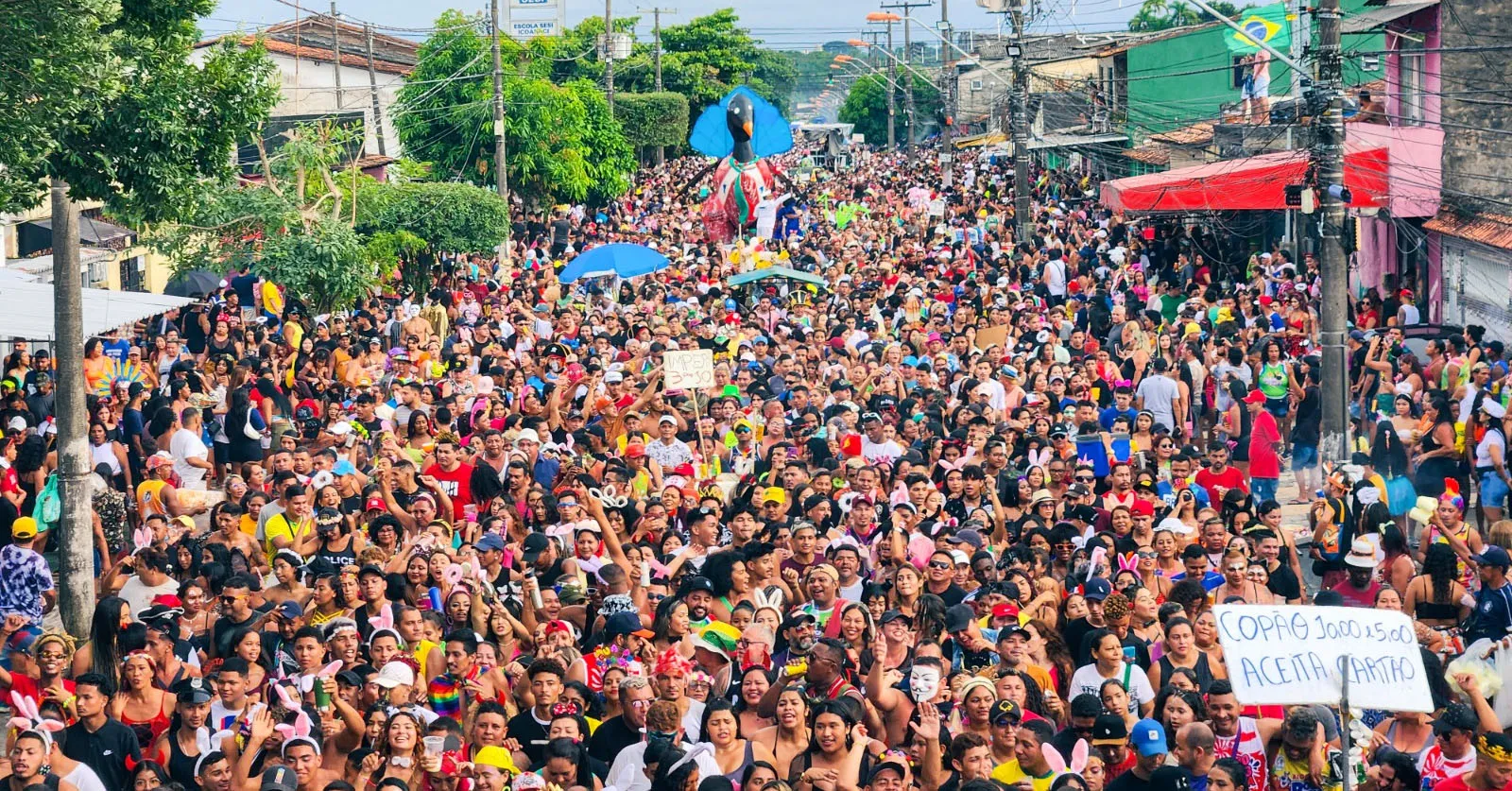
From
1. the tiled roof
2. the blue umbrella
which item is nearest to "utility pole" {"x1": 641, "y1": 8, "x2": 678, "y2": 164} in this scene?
the tiled roof

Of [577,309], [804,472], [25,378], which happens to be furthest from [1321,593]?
[577,309]

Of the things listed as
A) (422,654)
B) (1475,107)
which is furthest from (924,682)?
(1475,107)

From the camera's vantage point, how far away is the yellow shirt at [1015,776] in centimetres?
768

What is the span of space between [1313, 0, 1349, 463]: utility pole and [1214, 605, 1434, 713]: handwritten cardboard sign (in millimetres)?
8998

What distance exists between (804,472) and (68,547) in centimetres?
480

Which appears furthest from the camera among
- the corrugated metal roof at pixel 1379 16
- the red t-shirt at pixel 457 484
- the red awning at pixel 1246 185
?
the red awning at pixel 1246 185

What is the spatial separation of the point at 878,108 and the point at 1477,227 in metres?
100

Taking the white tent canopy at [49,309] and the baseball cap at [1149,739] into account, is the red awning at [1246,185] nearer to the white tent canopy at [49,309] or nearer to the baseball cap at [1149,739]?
the white tent canopy at [49,309]

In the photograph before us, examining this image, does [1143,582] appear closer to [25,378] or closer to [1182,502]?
[1182,502]

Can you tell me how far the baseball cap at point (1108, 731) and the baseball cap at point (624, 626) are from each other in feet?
7.39

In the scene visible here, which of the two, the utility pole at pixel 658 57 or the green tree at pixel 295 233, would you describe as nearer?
the green tree at pixel 295 233

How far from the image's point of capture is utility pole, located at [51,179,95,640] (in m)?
12.8

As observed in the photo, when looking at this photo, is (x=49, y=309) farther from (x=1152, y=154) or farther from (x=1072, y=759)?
(x=1152, y=154)

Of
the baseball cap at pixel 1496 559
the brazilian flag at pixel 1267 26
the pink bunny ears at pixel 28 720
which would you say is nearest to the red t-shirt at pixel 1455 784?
the baseball cap at pixel 1496 559
